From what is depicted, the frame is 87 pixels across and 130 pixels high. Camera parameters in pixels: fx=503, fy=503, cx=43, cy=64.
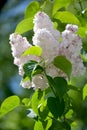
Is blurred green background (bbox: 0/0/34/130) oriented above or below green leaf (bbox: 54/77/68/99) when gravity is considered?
below

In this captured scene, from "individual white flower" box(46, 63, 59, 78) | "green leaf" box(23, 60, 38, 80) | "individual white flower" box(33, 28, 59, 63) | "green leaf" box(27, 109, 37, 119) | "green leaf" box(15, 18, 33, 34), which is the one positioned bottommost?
"green leaf" box(27, 109, 37, 119)

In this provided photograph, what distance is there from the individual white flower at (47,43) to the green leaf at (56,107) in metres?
0.08

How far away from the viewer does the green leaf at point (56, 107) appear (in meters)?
1.00

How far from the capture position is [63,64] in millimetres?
978

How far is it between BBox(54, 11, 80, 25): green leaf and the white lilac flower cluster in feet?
0.30

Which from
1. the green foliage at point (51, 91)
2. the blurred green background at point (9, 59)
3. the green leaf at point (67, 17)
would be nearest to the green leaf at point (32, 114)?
the green foliage at point (51, 91)

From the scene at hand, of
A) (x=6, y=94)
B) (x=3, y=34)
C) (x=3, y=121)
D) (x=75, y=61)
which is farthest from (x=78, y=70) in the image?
(x=3, y=34)

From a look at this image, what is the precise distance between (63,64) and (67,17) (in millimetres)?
182


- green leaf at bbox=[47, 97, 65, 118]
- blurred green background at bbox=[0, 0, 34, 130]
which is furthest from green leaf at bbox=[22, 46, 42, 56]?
blurred green background at bbox=[0, 0, 34, 130]

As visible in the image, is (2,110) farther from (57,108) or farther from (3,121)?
(3,121)

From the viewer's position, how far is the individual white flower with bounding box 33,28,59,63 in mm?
975

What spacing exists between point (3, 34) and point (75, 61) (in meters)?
3.90

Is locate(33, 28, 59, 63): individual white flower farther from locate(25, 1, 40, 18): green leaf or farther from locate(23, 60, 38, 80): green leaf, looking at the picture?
locate(25, 1, 40, 18): green leaf

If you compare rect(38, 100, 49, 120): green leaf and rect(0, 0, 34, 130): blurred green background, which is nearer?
rect(38, 100, 49, 120): green leaf
